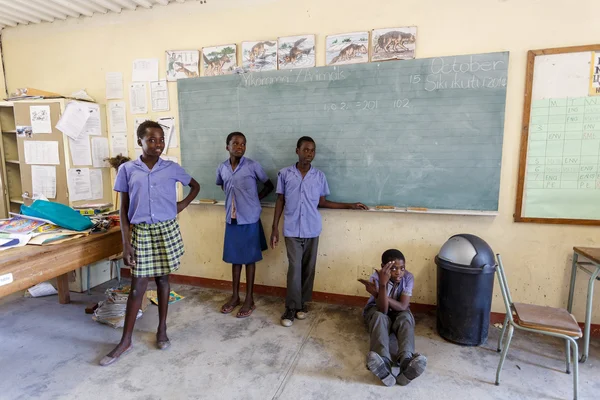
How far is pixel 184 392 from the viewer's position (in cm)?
205

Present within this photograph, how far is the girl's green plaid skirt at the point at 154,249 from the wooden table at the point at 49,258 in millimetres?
303

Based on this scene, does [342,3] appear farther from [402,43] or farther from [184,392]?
[184,392]

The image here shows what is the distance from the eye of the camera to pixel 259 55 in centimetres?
319

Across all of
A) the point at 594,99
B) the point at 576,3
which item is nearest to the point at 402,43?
the point at 576,3

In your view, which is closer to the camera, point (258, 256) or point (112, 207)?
point (258, 256)

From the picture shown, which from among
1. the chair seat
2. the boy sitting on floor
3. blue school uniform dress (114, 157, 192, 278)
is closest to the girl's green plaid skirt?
blue school uniform dress (114, 157, 192, 278)

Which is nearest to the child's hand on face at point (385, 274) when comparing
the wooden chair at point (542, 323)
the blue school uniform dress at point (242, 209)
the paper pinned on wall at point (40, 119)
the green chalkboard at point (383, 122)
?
the wooden chair at point (542, 323)

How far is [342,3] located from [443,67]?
101 centimetres

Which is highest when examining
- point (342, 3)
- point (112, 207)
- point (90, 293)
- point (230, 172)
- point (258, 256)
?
point (342, 3)

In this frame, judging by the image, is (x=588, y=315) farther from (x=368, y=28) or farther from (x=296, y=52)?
(x=296, y=52)

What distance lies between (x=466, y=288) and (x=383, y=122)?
1459 millimetres

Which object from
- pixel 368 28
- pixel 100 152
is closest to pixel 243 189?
pixel 368 28

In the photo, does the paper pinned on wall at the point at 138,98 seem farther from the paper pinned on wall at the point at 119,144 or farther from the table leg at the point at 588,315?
the table leg at the point at 588,315

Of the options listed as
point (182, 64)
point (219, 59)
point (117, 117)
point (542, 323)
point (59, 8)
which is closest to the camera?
point (542, 323)
